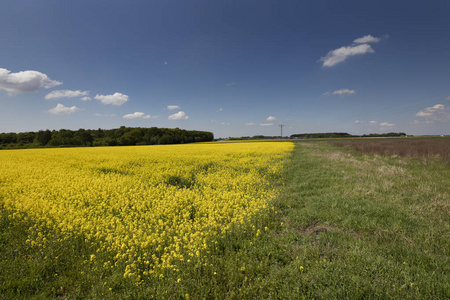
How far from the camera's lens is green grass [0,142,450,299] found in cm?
273

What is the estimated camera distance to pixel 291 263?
10.6 feet

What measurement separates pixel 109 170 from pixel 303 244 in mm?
12461

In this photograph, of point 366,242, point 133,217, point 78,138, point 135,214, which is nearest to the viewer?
point 366,242

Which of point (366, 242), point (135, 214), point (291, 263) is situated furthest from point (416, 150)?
point (135, 214)

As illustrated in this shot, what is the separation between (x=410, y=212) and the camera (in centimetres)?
509

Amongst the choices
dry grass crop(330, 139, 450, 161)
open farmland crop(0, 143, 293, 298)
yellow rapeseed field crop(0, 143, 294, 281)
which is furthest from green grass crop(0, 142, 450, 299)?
dry grass crop(330, 139, 450, 161)

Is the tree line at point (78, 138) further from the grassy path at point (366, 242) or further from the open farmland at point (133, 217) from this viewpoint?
the grassy path at point (366, 242)

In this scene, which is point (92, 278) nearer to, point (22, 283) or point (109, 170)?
point (22, 283)

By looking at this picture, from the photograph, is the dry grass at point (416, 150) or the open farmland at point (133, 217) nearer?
the open farmland at point (133, 217)

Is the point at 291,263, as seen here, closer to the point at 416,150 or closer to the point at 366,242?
the point at 366,242

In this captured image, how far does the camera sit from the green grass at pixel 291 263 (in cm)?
273

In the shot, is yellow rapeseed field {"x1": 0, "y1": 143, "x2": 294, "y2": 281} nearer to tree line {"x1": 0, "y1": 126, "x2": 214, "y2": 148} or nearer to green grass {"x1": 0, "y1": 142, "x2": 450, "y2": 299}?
green grass {"x1": 0, "y1": 142, "x2": 450, "y2": 299}

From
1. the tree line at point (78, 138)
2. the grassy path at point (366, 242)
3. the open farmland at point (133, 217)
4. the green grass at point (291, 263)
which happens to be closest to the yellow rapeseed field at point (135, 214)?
the open farmland at point (133, 217)

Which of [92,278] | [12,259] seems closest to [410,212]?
[92,278]
